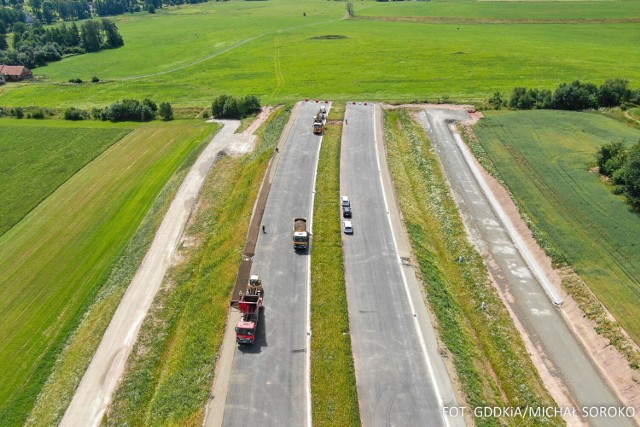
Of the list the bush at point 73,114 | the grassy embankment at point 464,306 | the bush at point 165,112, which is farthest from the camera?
the bush at point 73,114

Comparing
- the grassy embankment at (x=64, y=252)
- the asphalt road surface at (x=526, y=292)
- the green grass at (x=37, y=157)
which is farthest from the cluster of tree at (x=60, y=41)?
the asphalt road surface at (x=526, y=292)

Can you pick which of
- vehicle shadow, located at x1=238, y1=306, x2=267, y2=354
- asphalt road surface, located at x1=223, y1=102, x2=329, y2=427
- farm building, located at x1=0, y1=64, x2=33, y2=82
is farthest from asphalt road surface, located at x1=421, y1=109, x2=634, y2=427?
farm building, located at x1=0, y1=64, x2=33, y2=82

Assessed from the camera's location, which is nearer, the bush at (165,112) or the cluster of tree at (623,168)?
the cluster of tree at (623,168)

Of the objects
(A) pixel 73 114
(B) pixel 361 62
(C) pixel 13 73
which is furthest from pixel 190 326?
(C) pixel 13 73

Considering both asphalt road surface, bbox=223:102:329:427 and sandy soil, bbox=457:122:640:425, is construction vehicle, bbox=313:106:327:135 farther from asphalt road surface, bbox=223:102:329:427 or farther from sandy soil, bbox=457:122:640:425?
sandy soil, bbox=457:122:640:425

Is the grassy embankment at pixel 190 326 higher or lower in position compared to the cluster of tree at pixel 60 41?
lower

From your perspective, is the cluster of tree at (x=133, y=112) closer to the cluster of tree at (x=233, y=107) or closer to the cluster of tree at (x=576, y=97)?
the cluster of tree at (x=233, y=107)
